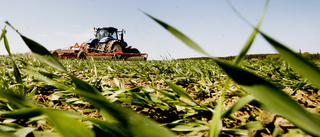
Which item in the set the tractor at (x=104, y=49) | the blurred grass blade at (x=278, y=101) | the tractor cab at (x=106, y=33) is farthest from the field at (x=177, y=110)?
the tractor cab at (x=106, y=33)

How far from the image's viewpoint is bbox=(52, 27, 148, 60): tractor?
10.7m

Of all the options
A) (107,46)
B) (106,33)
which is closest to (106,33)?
(106,33)

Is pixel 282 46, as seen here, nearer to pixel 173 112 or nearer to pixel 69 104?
pixel 173 112

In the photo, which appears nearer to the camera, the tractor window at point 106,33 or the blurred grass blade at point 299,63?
the blurred grass blade at point 299,63

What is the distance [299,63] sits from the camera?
28 cm

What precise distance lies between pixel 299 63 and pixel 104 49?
38.0 feet

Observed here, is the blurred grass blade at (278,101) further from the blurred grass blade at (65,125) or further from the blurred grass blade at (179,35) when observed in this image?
the blurred grass blade at (65,125)

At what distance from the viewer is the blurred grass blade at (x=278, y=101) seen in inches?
10.2

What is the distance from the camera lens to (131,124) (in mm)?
271

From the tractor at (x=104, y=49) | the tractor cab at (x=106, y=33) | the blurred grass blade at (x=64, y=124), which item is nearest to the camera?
the blurred grass blade at (x=64, y=124)

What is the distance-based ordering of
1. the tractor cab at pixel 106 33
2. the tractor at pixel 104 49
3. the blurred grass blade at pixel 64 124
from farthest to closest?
the tractor cab at pixel 106 33
the tractor at pixel 104 49
the blurred grass blade at pixel 64 124

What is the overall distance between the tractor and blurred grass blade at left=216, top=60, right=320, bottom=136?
10.2 meters

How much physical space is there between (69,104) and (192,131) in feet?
2.20

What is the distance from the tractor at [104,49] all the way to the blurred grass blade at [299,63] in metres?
10.2
